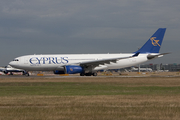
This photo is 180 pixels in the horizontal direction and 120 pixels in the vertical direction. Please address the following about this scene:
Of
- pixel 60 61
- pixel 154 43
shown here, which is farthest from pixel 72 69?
pixel 154 43

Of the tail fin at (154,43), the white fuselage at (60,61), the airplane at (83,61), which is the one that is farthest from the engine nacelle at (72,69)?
the tail fin at (154,43)

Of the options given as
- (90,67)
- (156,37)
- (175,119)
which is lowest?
(175,119)

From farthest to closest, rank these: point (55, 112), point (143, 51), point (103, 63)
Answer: point (143, 51)
point (103, 63)
point (55, 112)

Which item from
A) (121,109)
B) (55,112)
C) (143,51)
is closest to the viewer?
(55,112)

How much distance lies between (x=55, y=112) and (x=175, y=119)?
448 cm

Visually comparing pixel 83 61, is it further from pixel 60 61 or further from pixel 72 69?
pixel 72 69

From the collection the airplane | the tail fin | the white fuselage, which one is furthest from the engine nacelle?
the tail fin

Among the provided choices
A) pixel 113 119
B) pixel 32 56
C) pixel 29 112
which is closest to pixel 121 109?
pixel 113 119

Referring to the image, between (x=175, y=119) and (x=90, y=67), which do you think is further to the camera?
(x=90, y=67)

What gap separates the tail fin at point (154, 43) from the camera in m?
51.8

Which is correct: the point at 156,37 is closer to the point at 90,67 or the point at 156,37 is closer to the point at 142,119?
the point at 90,67

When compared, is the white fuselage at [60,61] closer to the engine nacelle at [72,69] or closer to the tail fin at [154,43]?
the tail fin at [154,43]

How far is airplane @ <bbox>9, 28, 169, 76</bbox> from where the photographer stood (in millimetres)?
47688

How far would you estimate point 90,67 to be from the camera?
49.1m
